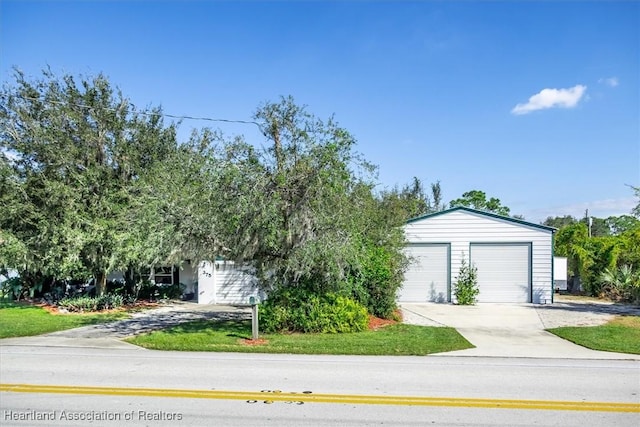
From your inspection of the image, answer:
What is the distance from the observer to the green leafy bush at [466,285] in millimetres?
19016

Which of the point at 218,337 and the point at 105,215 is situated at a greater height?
the point at 105,215

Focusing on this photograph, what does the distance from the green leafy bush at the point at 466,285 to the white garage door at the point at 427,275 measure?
53 cm

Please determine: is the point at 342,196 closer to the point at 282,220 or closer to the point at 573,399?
the point at 282,220

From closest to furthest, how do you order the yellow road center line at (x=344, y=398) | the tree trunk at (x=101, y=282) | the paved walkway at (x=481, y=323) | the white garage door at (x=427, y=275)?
the yellow road center line at (x=344, y=398), the paved walkway at (x=481, y=323), the tree trunk at (x=101, y=282), the white garage door at (x=427, y=275)

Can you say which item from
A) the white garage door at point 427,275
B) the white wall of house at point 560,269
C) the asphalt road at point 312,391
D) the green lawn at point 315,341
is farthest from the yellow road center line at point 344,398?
the white wall of house at point 560,269

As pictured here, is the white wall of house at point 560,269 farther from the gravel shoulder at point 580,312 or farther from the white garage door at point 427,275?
the white garage door at point 427,275

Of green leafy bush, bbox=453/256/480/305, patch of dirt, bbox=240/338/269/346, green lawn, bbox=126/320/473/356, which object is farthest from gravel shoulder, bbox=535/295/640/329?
patch of dirt, bbox=240/338/269/346

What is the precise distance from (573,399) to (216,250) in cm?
786

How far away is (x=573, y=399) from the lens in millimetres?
6141

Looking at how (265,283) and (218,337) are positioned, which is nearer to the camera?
(218,337)

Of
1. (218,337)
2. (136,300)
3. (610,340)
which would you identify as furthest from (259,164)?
(136,300)

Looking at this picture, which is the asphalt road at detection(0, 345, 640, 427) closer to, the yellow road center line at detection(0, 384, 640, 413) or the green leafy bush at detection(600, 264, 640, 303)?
the yellow road center line at detection(0, 384, 640, 413)

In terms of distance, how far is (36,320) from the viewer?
14.2 meters

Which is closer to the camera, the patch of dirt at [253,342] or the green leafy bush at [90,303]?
the patch of dirt at [253,342]
